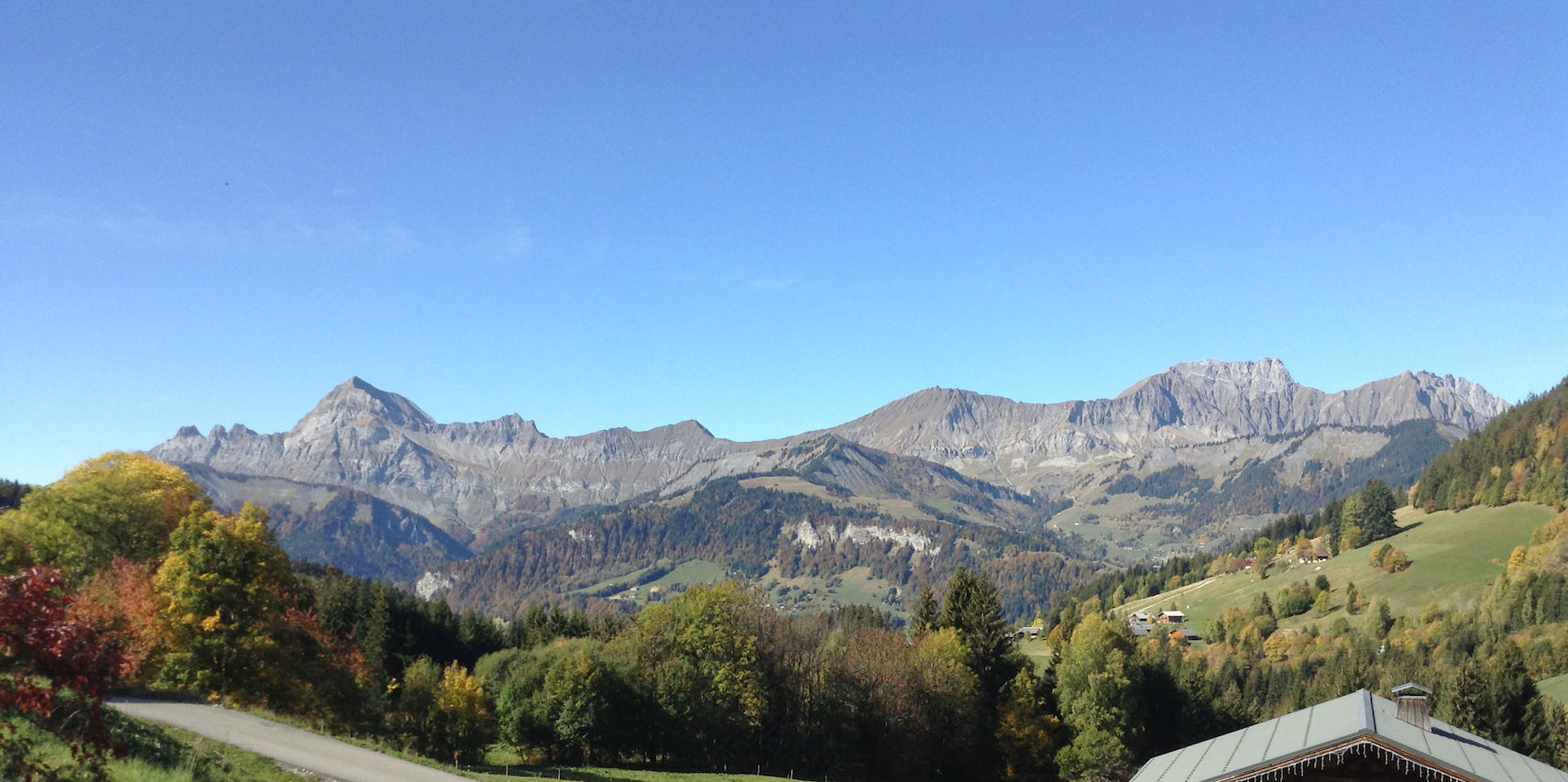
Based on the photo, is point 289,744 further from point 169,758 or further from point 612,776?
point 612,776

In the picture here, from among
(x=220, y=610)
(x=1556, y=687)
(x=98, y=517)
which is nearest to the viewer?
(x=220, y=610)

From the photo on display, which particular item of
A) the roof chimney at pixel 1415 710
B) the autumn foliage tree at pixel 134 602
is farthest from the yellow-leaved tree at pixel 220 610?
the roof chimney at pixel 1415 710

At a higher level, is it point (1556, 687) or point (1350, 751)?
point (1350, 751)

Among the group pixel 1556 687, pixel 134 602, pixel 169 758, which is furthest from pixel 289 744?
pixel 1556 687

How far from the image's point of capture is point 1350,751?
24.6 metres

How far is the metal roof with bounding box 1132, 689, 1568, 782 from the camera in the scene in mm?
24125

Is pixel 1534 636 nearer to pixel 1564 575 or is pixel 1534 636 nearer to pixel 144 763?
pixel 1564 575

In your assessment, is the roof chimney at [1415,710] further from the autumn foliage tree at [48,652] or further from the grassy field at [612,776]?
the grassy field at [612,776]

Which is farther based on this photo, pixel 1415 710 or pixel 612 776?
pixel 612 776

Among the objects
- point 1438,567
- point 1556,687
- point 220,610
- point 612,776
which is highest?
point 1438,567

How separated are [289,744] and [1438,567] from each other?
19539 cm

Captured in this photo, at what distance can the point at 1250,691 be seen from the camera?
470 ft

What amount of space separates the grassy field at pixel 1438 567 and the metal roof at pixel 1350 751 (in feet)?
506

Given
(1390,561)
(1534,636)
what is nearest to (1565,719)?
(1534,636)
